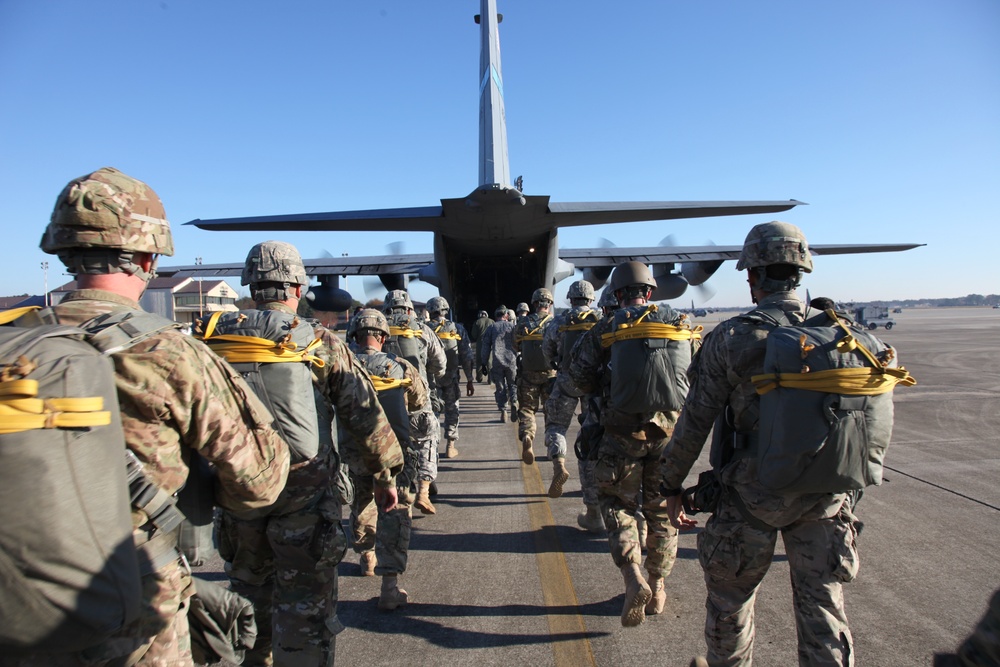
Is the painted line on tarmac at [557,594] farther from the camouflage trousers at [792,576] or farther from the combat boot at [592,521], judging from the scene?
the camouflage trousers at [792,576]

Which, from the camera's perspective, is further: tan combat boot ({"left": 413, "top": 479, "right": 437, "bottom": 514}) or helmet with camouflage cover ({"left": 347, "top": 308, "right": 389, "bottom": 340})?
tan combat boot ({"left": 413, "top": 479, "right": 437, "bottom": 514})

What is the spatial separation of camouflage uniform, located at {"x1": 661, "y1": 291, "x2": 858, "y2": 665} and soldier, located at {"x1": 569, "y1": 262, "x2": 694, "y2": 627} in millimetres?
801

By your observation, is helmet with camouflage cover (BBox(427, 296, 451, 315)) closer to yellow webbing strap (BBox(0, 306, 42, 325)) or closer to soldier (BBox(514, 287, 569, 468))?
soldier (BBox(514, 287, 569, 468))

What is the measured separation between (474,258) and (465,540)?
372 inches

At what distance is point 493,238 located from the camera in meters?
11.0

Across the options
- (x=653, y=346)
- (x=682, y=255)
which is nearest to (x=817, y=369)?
(x=653, y=346)

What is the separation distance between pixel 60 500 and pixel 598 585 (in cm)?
341

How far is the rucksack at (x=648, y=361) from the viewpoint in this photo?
3.57 m

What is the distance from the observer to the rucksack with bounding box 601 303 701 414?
357 centimetres

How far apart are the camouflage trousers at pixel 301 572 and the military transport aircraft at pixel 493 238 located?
7.04m

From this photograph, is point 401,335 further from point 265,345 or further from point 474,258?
point 474,258

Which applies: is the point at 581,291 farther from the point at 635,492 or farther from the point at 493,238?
the point at 493,238

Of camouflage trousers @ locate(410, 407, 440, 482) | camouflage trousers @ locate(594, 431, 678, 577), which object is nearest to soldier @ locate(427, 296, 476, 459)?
camouflage trousers @ locate(410, 407, 440, 482)

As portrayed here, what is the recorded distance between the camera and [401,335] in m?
6.03
